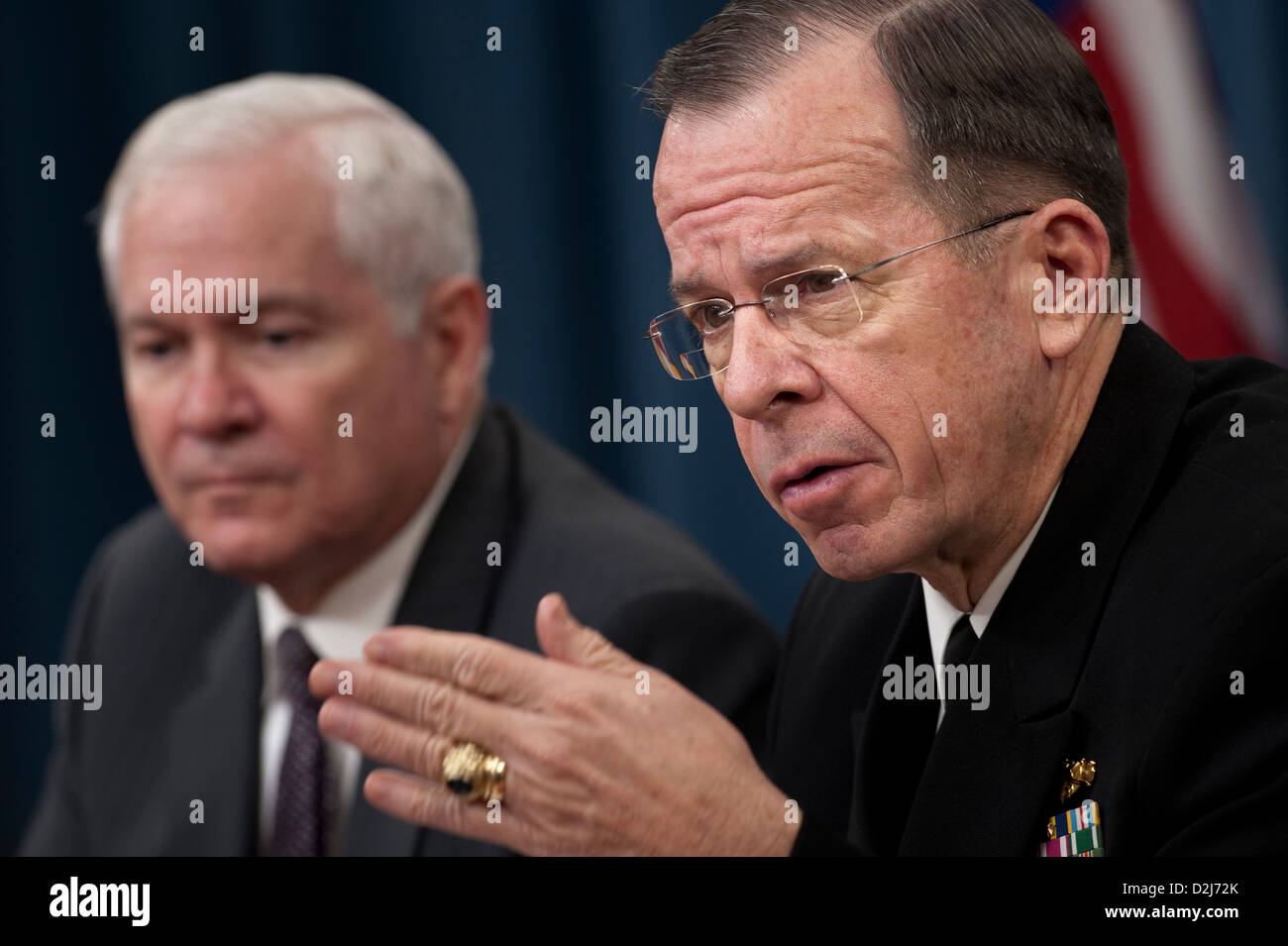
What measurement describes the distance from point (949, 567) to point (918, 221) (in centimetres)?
30

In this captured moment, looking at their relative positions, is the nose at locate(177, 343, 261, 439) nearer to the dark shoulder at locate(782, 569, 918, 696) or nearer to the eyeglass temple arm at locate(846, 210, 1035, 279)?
the dark shoulder at locate(782, 569, 918, 696)

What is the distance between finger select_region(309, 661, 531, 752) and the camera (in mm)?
1172

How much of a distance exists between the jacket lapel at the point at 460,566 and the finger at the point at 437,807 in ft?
1.38

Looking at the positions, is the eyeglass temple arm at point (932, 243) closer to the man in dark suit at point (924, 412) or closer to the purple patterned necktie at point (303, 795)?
the man in dark suit at point (924, 412)

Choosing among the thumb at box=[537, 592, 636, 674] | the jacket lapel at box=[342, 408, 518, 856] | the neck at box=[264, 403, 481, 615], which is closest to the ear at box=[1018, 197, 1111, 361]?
the thumb at box=[537, 592, 636, 674]

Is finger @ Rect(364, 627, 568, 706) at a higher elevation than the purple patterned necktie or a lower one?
higher

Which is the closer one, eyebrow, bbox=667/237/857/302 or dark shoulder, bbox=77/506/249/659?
eyebrow, bbox=667/237/857/302

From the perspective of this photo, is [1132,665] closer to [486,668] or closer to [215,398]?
[486,668]

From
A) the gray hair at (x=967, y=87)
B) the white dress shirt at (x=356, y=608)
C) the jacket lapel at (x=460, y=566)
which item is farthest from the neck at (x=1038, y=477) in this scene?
the white dress shirt at (x=356, y=608)

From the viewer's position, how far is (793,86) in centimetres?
114

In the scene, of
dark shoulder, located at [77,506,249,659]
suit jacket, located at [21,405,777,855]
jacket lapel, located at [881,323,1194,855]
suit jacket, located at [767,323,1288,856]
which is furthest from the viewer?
dark shoulder, located at [77,506,249,659]

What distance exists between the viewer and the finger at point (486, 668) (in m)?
1.18
